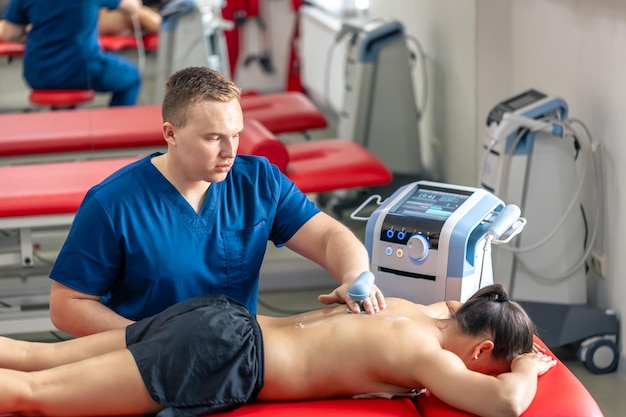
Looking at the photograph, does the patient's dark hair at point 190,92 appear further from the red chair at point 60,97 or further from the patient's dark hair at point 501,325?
the red chair at point 60,97

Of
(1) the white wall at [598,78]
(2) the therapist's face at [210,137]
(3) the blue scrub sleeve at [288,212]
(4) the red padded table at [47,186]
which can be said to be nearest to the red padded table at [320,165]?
(4) the red padded table at [47,186]

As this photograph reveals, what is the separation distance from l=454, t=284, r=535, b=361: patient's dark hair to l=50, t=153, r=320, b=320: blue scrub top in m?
0.51

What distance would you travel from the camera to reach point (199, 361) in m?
2.07

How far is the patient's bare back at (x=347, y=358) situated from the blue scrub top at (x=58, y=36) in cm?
262

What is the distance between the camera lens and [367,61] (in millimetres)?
4793

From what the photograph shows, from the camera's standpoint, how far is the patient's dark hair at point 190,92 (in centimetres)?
220

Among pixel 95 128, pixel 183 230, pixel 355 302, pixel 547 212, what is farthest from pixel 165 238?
pixel 95 128

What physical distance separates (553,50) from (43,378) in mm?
2341

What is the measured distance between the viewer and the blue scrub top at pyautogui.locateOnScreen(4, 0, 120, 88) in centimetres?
436

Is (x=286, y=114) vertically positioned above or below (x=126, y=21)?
below

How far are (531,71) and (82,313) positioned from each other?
228 cm

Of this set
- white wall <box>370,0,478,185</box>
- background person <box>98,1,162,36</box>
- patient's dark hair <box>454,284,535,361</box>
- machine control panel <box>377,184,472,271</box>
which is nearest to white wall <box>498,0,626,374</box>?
white wall <box>370,0,478,185</box>

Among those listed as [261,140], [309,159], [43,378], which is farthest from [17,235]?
[43,378]

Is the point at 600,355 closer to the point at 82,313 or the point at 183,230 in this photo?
the point at 183,230
